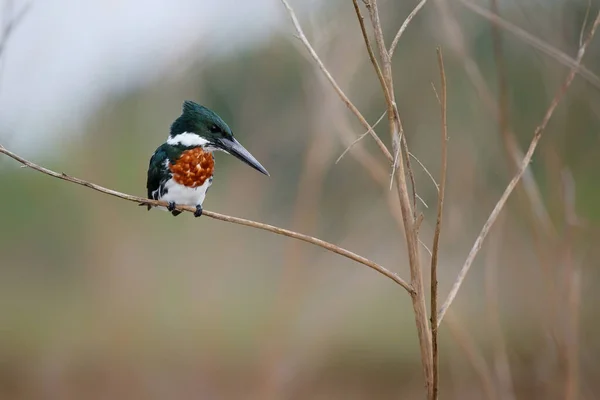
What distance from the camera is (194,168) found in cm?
81

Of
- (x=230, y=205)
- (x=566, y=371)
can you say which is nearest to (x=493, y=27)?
(x=566, y=371)

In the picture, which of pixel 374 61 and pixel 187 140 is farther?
pixel 187 140

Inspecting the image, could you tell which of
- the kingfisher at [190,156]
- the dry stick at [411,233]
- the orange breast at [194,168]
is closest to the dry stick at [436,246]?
the dry stick at [411,233]

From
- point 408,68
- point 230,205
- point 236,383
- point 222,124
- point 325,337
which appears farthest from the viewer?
point 236,383

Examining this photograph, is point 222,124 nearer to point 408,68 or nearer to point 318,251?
point 408,68

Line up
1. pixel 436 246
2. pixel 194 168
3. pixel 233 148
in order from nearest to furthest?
pixel 436 246
pixel 233 148
pixel 194 168

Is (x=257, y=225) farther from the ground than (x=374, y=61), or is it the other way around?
(x=374, y=61)

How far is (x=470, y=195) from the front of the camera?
5.06ft

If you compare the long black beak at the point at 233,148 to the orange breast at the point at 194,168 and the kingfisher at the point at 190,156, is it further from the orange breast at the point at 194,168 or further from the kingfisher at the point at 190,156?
the orange breast at the point at 194,168

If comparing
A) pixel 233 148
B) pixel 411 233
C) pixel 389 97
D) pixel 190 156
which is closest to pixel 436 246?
pixel 411 233

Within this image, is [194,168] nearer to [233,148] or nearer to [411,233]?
[233,148]

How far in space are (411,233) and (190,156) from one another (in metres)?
0.31

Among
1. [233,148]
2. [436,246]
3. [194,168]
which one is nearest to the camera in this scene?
[436,246]

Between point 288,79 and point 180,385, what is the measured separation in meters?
1.98
